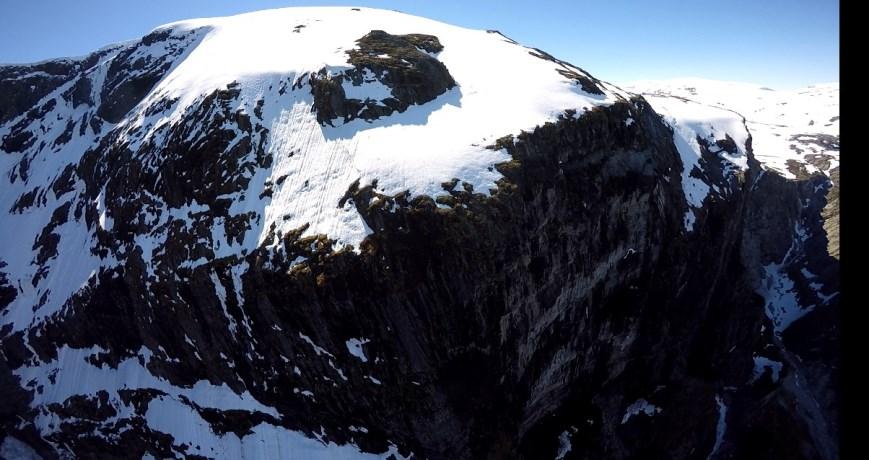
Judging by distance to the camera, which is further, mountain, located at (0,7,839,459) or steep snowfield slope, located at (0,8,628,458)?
steep snowfield slope, located at (0,8,628,458)

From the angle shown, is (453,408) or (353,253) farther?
(453,408)

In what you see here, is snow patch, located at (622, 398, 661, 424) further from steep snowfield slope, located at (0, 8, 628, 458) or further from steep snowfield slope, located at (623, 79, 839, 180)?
steep snowfield slope, located at (623, 79, 839, 180)

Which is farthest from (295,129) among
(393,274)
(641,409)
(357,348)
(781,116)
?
(781,116)

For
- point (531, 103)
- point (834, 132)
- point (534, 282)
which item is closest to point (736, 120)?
point (531, 103)

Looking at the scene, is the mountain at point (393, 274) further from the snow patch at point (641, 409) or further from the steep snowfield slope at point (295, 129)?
the steep snowfield slope at point (295, 129)

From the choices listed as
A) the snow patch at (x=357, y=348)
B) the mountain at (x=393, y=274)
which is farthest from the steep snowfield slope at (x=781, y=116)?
the snow patch at (x=357, y=348)

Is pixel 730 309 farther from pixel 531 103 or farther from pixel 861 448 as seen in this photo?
pixel 861 448

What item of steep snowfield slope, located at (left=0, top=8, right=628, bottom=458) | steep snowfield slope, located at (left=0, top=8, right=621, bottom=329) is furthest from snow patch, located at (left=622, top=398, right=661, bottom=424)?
steep snowfield slope, located at (left=0, top=8, right=621, bottom=329)

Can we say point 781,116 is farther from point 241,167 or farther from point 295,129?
point 241,167
